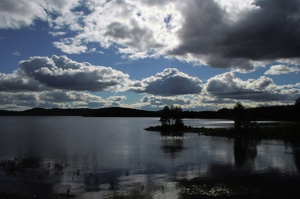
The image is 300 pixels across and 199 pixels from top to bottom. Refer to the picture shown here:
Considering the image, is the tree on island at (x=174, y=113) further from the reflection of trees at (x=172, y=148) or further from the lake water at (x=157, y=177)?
the lake water at (x=157, y=177)

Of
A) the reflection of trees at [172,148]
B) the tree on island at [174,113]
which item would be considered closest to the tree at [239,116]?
the reflection of trees at [172,148]

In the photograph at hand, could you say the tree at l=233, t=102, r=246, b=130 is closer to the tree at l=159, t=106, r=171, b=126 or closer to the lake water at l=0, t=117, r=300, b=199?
the tree at l=159, t=106, r=171, b=126

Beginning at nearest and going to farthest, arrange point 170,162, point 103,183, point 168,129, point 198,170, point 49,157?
point 103,183, point 198,170, point 170,162, point 49,157, point 168,129

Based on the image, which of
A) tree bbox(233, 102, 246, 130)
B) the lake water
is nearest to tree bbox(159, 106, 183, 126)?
tree bbox(233, 102, 246, 130)

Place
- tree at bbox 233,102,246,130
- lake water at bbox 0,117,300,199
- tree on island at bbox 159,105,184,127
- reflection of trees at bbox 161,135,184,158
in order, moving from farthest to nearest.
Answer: tree on island at bbox 159,105,184,127, tree at bbox 233,102,246,130, reflection of trees at bbox 161,135,184,158, lake water at bbox 0,117,300,199

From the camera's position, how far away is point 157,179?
145 feet

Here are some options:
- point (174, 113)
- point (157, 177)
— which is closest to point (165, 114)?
point (174, 113)

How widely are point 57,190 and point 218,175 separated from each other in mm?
24643

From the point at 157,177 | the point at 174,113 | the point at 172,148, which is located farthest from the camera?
the point at 174,113

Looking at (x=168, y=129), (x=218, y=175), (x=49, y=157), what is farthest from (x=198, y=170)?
(x=168, y=129)

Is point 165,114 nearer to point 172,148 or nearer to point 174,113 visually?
point 174,113

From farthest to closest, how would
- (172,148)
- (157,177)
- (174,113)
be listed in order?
1. (174,113)
2. (172,148)
3. (157,177)

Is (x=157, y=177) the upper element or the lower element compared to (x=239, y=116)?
lower

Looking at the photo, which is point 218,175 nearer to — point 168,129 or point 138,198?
point 138,198
